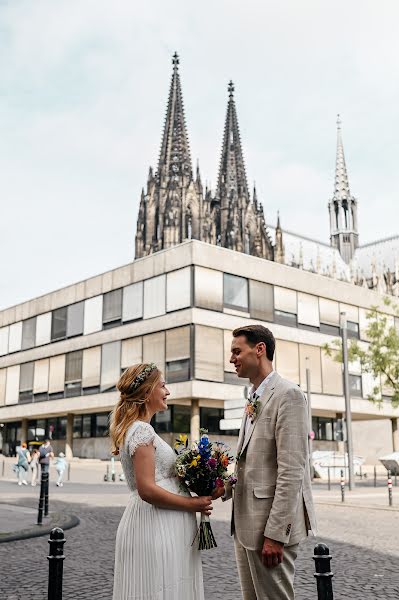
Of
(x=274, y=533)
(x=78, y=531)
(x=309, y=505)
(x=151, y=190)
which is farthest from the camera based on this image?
(x=151, y=190)

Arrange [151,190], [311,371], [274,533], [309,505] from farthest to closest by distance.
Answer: [151,190] < [311,371] < [309,505] < [274,533]

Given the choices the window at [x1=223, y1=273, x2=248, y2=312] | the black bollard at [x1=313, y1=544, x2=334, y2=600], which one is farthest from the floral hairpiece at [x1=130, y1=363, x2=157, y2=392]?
the window at [x1=223, y1=273, x2=248, y2=312]

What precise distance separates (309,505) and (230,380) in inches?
1294

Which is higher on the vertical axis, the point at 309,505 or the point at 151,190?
the point at 151,190

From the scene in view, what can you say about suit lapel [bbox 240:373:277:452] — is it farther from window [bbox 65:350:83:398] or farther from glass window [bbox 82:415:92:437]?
glass window [bbox 82:415:92:437]

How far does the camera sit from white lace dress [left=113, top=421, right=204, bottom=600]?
3.48 metres

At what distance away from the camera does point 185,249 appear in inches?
1436

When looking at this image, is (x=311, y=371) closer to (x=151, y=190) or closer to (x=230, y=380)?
(x=230, y=380)

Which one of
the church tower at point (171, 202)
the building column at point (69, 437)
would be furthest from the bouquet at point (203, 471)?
the church tower at point (171, 202)

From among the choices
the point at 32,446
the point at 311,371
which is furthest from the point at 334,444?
the point at 32,446

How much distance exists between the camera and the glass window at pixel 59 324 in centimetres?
4453

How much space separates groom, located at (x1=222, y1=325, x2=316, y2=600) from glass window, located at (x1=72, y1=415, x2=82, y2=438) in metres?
41.0

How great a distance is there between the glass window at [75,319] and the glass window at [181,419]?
31.6ft

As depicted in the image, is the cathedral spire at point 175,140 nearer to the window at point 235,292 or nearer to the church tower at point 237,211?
the church tower at point 237,211
